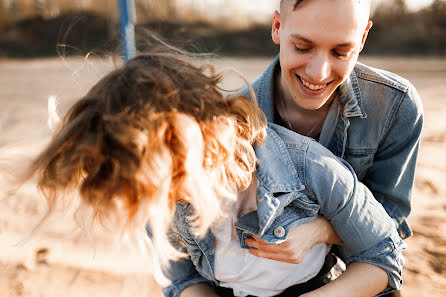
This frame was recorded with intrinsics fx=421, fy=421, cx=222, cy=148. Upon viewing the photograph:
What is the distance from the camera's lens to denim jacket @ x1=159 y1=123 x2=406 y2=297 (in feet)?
3.36

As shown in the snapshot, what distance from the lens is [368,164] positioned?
1.47 m

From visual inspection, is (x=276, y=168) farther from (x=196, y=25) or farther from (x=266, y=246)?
(x=196, y=25)

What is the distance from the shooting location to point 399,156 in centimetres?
142

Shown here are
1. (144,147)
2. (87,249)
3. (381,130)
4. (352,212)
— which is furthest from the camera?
(87,249)

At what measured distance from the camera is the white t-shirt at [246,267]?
111 cm

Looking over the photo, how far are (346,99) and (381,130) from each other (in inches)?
6.1

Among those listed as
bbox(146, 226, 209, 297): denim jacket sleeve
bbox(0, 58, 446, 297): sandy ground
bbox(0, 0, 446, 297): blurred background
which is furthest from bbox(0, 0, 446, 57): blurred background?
bbox(146, 226, 209, 297): denim jacket sleeve

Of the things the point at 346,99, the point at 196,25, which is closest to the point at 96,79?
the point at 346,99

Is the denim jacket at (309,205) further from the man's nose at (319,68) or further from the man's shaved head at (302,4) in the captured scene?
the man's shaved head at (302,4)

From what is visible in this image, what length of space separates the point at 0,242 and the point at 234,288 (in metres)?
1.56

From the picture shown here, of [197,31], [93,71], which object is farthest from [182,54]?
[197,31]

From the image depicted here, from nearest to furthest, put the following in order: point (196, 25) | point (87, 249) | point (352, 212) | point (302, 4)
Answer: point (352, 212)
point (302, 4)
point (87, 249)
point (196, 25)

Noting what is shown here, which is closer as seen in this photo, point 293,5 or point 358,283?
point 358,283

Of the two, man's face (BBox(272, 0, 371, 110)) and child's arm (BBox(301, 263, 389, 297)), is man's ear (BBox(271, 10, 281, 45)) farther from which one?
child's arm (BBox(301, 263, 389, 297))
